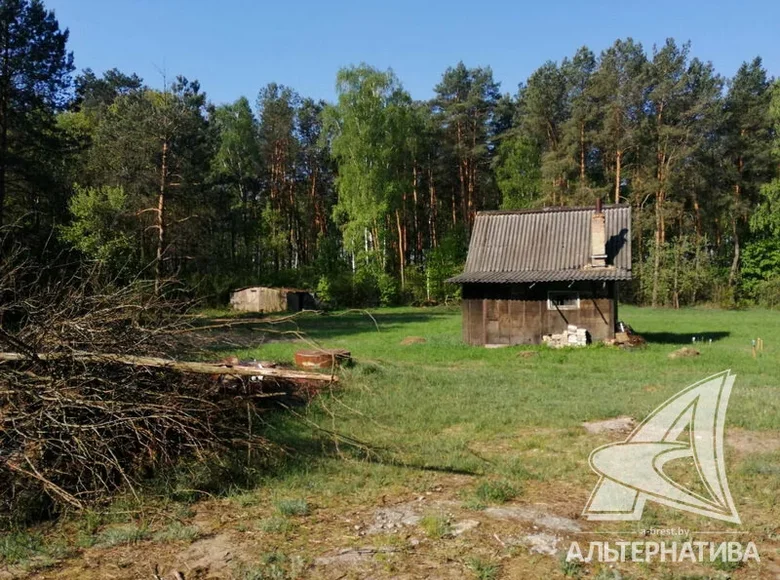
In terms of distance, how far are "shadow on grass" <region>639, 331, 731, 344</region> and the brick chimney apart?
3.08m

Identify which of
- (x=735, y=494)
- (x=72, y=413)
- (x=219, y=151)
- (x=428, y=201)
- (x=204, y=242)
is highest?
(x=219, y=151)

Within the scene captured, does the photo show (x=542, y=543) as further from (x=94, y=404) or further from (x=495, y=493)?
(x=94, y=404)

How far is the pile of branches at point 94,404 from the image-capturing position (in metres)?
4.82

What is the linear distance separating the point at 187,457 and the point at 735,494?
522cm

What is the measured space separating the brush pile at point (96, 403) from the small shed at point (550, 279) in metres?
12.9

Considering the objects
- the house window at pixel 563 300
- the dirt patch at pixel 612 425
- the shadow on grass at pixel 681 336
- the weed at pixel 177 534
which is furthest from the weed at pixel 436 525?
the shadow on grass at pixel 681 336

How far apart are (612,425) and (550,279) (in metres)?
9.92

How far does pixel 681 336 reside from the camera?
19.9 m

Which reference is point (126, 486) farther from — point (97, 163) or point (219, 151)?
point (219, 151)

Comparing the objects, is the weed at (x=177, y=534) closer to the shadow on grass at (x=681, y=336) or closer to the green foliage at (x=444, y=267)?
the shadow on grass at (x=681, y=336)

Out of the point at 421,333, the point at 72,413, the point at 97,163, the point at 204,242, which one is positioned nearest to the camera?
the point at 72,413

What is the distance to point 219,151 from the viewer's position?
42.7 m

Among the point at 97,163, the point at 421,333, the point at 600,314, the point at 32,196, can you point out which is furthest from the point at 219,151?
the point at 600,314

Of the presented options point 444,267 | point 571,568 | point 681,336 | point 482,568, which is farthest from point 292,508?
point 444,267
